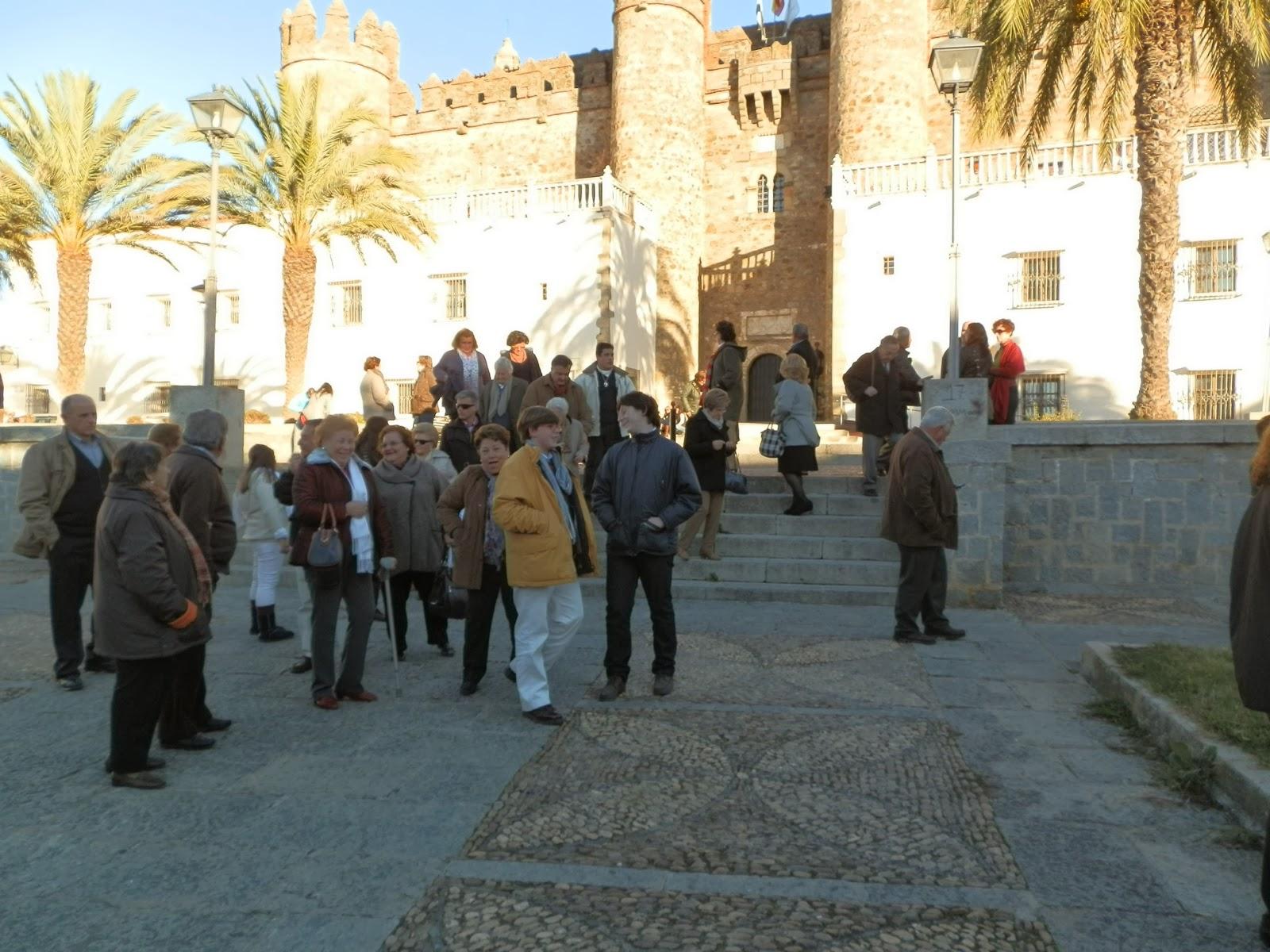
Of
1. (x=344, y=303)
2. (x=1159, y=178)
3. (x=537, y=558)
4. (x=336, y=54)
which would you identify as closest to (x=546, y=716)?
(x=537, y=558)

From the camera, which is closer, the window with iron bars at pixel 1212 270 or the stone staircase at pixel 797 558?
the stone staircase at pixel 797 558

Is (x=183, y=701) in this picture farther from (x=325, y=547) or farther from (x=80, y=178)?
(x=80, y=178)

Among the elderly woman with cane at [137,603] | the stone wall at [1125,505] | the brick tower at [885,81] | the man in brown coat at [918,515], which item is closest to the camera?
the elderly woman with cane at [137,603]

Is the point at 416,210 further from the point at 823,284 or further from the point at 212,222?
the point at 212,222

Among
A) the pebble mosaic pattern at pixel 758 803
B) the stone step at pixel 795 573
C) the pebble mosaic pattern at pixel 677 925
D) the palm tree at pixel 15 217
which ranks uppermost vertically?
the palm tree at pixel 15 217

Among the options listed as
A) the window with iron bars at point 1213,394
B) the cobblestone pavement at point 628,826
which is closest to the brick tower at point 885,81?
the window with iron bars at point 1213,394

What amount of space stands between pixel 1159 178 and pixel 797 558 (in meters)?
8.24

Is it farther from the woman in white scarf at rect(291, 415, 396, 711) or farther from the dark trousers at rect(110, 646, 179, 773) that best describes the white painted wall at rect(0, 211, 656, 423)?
the dark trousers at rect(110, 646, 179, 773)

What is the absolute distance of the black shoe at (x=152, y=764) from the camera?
4703mm

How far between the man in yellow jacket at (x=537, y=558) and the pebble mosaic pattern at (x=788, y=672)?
0.66 metres

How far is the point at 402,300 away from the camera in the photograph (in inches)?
1059

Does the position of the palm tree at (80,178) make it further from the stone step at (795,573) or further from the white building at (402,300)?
the stone step at (795,573)

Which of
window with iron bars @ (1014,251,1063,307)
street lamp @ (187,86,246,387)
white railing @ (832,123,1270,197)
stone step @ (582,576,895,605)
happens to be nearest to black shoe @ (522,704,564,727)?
stone step @ (582,576,895,605)

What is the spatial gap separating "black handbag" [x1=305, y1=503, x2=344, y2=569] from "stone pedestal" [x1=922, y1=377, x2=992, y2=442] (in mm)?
5728
